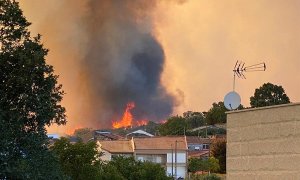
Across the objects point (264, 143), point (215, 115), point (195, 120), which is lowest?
point (264, 143)

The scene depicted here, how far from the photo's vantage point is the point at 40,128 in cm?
1223

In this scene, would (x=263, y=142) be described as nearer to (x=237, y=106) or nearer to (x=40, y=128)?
(x=237, y=106)

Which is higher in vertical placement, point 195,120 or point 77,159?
point 195,120

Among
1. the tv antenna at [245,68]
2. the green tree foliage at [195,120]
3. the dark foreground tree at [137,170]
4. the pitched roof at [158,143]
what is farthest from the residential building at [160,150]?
the tv antenna at [245,68]

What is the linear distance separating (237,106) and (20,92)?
19.6 ft

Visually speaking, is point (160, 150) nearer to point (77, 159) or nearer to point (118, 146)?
point (118, 146)

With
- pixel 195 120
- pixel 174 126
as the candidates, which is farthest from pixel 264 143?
pixel 195 120

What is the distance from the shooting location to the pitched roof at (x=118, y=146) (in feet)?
199

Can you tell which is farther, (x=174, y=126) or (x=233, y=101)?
(x=174, y=126)

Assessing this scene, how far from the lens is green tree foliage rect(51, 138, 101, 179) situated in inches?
809

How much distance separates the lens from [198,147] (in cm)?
7344

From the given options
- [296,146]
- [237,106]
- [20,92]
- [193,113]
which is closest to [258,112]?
[296,146]

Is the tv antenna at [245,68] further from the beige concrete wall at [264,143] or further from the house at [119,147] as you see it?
the house at [119,147]

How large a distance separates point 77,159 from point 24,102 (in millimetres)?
9484
